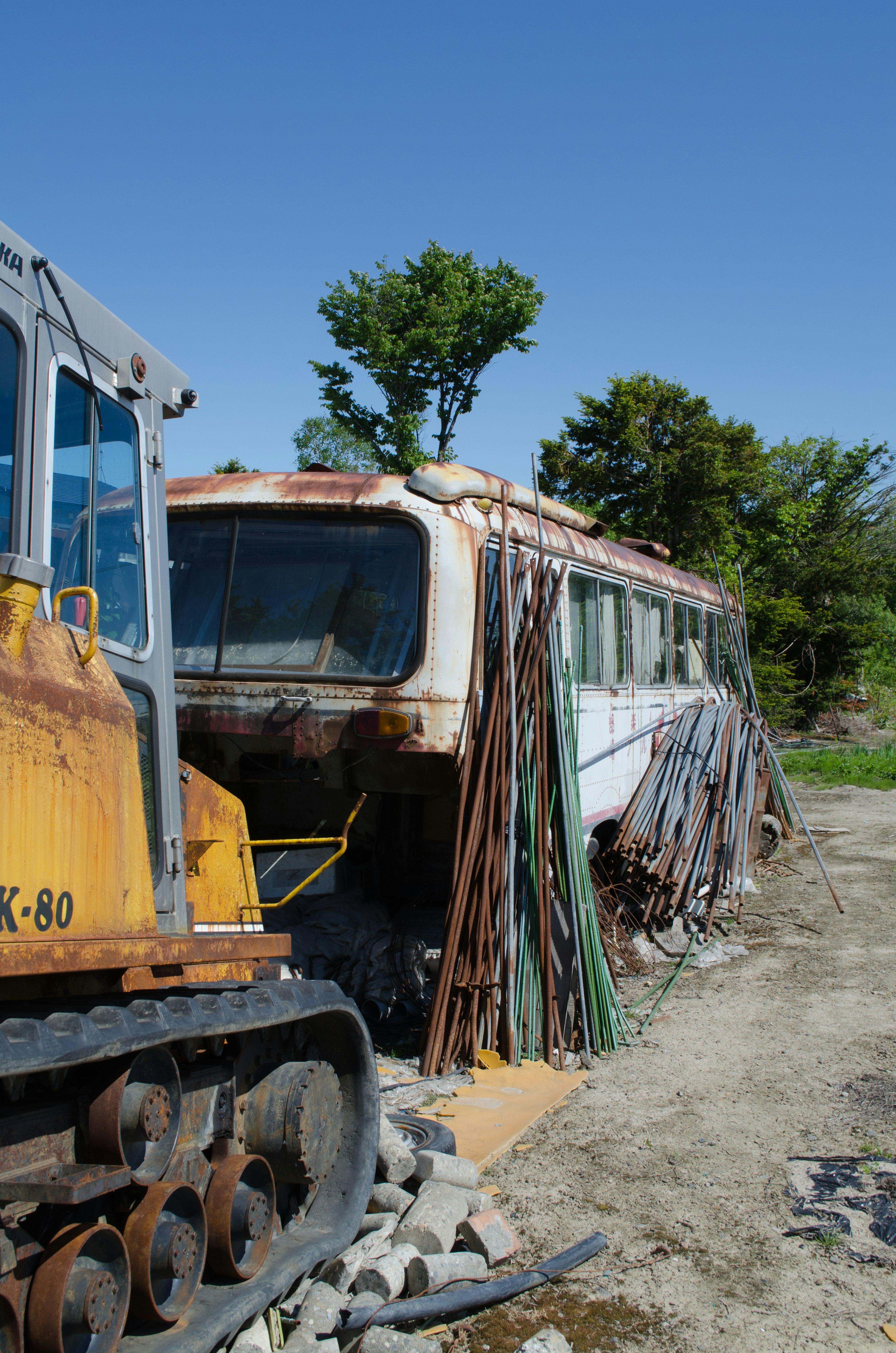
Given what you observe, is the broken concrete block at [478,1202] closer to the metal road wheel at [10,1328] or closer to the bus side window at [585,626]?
the metal road wheel at [10,1328]

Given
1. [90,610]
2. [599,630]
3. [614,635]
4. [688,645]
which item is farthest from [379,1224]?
[688,645]

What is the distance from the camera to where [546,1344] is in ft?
9.13

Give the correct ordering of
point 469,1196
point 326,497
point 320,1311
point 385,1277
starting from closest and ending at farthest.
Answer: point 320,1311 < point 385,1277 < point 469,1196 < point 326,497

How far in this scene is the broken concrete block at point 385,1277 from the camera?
304cm

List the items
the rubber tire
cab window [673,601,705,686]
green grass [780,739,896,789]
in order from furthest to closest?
green grass [780,739,896,789], cab window [673,601,705,686], the rubber tire

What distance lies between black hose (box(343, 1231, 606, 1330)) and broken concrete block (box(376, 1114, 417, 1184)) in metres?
0.49

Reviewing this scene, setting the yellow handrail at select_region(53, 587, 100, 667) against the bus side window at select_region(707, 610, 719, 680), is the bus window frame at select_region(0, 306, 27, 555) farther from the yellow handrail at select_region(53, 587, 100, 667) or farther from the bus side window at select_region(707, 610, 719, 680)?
the bus side window at select_region(707, 610, 719, 680)

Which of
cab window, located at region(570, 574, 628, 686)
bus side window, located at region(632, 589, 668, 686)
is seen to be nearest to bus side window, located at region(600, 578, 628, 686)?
cab window, located at region(570, 574, 628, 686)

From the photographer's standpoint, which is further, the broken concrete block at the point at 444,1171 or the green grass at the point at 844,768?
the green grass at the point at 844,768

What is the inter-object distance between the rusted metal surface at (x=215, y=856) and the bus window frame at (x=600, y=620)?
389 cm

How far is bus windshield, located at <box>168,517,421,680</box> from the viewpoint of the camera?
5.54 meters

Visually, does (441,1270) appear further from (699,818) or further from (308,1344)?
(699,818)

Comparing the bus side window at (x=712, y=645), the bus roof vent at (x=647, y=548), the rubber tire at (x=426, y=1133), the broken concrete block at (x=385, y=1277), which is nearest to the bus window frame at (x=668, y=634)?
the bus roof vent at (x=647, y=548)

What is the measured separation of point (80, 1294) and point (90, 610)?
4.98 feet
